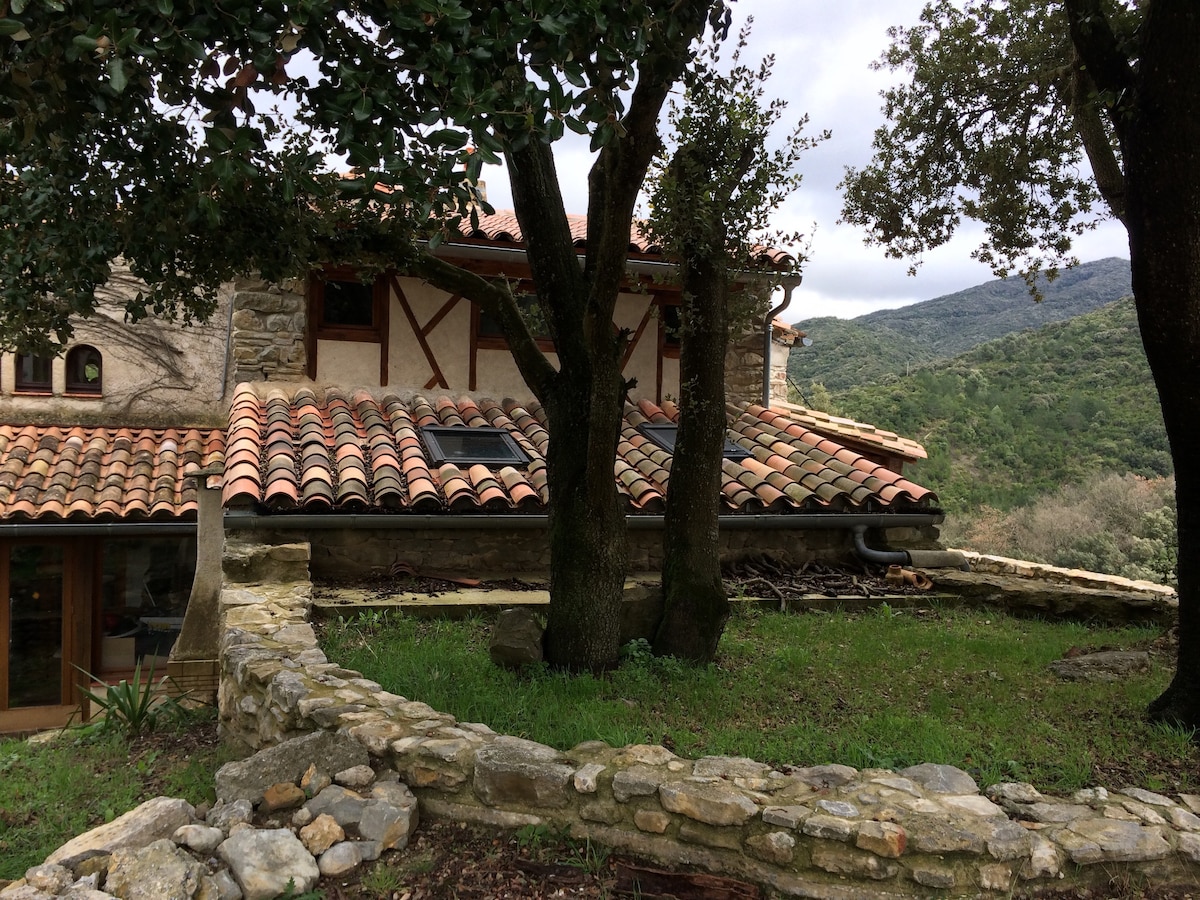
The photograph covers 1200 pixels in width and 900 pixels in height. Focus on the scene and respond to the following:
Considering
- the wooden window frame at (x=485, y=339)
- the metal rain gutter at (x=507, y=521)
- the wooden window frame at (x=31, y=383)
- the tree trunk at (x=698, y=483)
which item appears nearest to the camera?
the tree trunk at (x=698, y=483)

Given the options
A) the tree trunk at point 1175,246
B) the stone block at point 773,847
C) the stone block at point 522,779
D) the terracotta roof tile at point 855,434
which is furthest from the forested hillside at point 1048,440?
the stone block at point 522,779

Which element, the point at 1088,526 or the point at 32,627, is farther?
the point at 1088,526

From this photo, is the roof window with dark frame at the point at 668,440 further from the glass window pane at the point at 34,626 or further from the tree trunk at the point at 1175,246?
the glass window pane at the point at 34,626

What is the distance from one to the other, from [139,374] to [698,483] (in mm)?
9415

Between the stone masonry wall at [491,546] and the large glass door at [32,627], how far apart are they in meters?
3.88

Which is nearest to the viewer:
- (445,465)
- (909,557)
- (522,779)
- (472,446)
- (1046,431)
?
(522,779)

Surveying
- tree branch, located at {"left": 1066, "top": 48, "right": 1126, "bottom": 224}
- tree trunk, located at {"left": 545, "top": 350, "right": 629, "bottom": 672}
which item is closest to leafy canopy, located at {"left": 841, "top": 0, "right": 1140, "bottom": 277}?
tree branch, located at {"left": 1066, "top": 48, "right": 1126, "bottom": 224}

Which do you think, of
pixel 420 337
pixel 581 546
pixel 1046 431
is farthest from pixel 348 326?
pixel 1046 431

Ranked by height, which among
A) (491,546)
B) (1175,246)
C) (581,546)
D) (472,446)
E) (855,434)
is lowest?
(491,546)

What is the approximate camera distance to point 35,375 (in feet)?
34.9

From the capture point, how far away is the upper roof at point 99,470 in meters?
7.45

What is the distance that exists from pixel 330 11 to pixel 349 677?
3.09 meters

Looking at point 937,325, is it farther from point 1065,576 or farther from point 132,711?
point 132,711

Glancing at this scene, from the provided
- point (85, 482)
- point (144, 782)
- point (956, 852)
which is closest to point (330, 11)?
point (956, 852)
